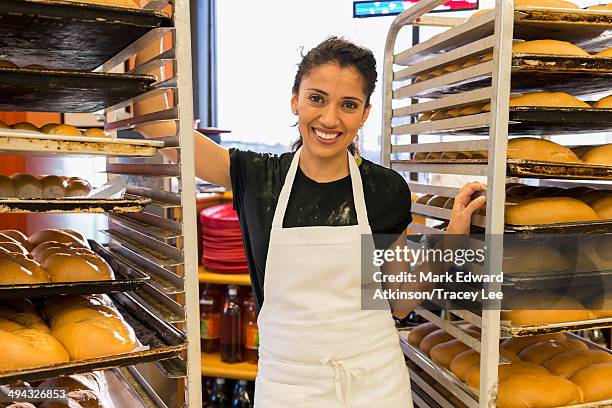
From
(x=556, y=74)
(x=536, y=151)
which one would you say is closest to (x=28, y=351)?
(x=536, y=151)

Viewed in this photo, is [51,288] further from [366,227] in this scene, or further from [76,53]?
[366,227]

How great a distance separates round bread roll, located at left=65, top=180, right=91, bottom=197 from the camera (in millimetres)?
1232

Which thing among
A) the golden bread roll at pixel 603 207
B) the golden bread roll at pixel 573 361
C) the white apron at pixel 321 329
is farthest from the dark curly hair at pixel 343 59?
the golden bread roll at pixel 573 361

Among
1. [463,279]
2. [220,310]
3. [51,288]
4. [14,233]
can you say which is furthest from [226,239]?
[51,288]

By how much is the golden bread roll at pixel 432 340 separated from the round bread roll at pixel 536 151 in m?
0.64

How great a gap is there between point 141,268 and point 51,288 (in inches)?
11.7

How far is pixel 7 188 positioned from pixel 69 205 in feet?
1.00

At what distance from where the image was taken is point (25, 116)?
245 cm

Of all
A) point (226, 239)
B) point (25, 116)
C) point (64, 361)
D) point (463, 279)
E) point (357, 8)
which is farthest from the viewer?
point (357, 8)

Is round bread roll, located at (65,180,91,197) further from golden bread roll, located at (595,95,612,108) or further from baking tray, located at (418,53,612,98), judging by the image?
golden bread roll, located at (595,95,612,108)

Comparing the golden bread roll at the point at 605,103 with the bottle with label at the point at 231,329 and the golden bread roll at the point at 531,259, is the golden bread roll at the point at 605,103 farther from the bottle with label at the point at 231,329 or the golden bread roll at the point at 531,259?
the bottle with label at the point at 231,329

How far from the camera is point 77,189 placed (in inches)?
48.9

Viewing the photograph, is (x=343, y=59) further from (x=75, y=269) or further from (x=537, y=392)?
(x=537, y=392)

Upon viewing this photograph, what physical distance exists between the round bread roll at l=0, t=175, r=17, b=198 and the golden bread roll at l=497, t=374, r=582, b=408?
4.08 feet
